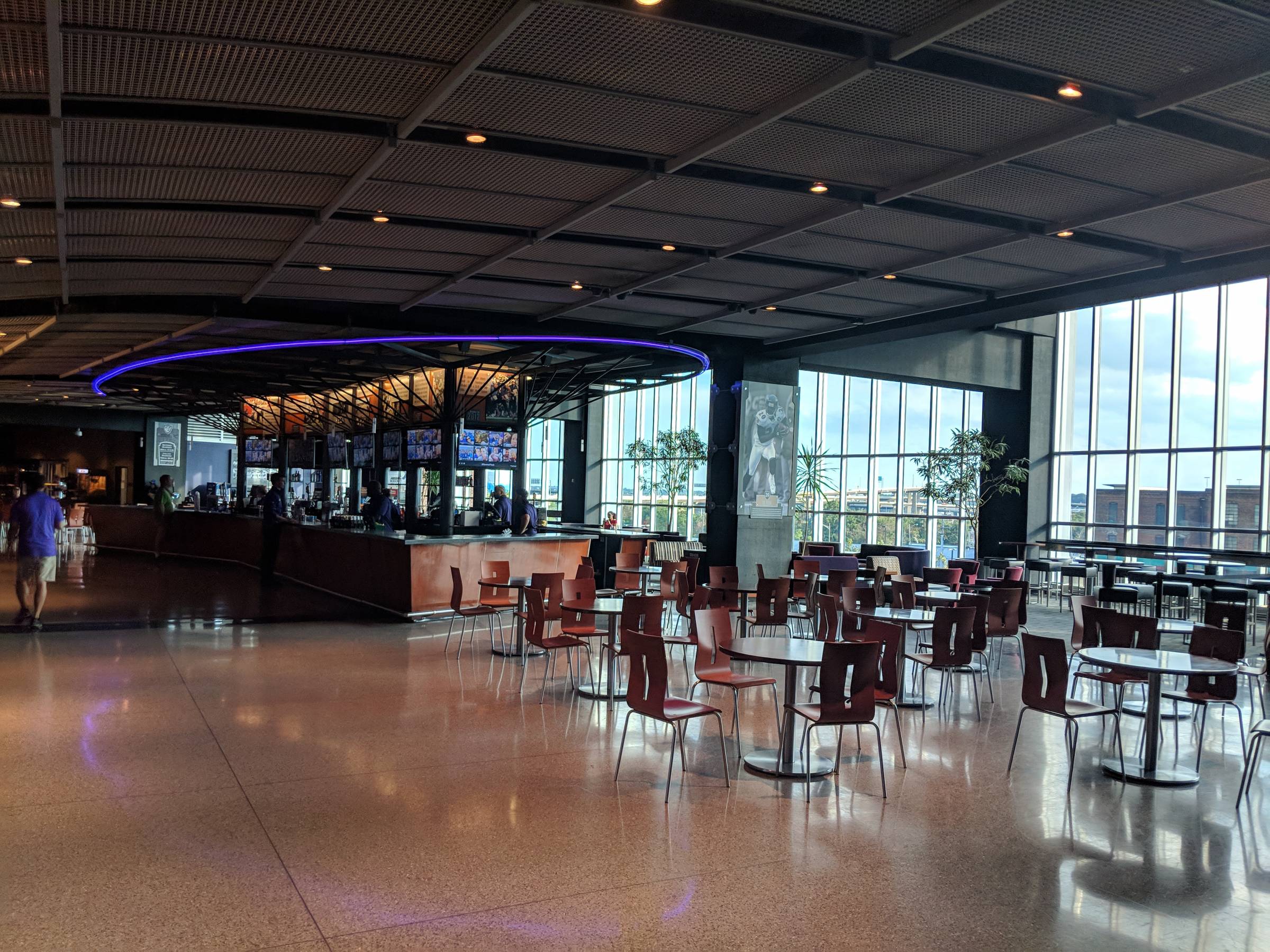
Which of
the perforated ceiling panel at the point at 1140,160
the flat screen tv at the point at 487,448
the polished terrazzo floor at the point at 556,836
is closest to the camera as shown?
the polished terrazzo floor at the point at 556,836

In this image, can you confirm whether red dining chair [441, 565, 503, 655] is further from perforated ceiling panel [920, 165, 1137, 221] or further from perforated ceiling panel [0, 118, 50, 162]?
perforated ceiling panel [920, 165, 1137, 221]

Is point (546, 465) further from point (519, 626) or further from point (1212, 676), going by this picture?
point (1212, 676)

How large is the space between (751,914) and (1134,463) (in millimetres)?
17090

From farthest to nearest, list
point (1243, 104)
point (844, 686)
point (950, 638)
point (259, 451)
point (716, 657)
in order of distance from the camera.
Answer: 1. point (259, 451)
2. point (950, 638)
3. point (716, 657)
4. point (844, 686)
5. point (1243, 104)

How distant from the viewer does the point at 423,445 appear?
15211mm

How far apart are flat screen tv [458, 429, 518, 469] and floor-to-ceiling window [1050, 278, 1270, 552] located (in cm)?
1040

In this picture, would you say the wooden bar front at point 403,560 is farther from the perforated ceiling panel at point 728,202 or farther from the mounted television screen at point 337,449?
the perforated ceiling panel at point 728,202

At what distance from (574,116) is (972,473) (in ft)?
48.9

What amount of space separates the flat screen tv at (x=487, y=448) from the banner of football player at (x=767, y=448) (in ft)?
11.5

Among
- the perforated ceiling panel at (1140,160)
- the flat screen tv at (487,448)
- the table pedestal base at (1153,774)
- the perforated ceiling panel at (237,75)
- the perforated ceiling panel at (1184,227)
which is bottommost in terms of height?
the table pedestal base at (1153,774)

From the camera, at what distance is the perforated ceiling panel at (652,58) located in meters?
4.47

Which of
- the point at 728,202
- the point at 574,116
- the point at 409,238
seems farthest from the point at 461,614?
the point at 574,116

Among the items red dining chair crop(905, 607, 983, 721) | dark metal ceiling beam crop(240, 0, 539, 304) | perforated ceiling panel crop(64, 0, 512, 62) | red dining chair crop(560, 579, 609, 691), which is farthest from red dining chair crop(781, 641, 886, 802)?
perforated ceiling panel crop(64, 0, 512, 62)

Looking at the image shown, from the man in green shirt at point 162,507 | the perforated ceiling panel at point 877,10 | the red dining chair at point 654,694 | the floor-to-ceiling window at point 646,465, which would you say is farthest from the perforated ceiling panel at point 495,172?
the floor-to-ceiling window at point 646,465
